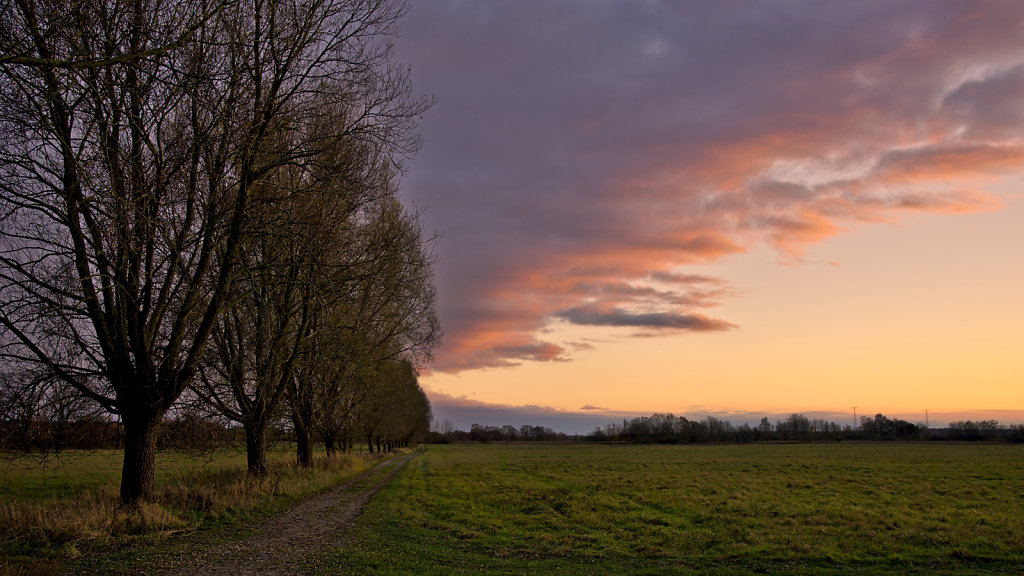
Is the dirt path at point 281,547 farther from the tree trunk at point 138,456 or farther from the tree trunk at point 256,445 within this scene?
the tree trunk at point 256,445

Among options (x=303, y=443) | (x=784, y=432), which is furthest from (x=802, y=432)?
(x=303, y=443)

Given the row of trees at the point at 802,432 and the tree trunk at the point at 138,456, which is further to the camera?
the row of trees at the point at 802,432

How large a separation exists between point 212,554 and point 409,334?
1924 centimetres

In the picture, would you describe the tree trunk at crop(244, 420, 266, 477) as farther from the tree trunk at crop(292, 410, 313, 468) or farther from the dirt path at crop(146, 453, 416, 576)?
the tree trunk at crop(292, 410, 313, 468)

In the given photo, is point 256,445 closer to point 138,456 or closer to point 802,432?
point 138,456

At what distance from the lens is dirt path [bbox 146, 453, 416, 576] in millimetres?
9312

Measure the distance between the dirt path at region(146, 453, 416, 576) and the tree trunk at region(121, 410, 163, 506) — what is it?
2.75 m

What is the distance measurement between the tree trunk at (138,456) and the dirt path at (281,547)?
275cm

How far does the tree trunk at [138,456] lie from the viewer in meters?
13.0

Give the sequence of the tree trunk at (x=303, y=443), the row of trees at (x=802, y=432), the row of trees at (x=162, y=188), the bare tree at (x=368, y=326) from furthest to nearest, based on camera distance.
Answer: the row of trees at (x=802, y=432) → the tree trunk at (x=303, y=443) → the bare tree at (x=368, y=326) → the row of trees at (x=162, y=188)

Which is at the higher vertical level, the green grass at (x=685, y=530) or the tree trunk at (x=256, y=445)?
the tree trunk at (x=256, y=445)

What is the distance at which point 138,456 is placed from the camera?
1311cm

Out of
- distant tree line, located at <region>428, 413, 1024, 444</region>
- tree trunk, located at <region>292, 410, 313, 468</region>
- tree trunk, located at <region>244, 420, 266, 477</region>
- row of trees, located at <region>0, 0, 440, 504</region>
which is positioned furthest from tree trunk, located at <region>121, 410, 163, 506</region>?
distant tree line, located at <region>428, 413, 1024, 444</region>

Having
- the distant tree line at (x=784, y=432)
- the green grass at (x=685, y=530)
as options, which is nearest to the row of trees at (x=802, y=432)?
the distant tree line at (x=784, y=432)
